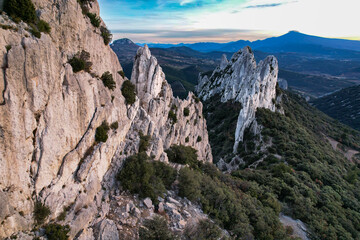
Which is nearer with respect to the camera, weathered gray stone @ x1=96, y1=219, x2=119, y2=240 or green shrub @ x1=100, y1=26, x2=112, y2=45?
weathered gray stone @ x1=96, y1=219, x2=119, y2=240

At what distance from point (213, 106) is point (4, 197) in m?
90.2

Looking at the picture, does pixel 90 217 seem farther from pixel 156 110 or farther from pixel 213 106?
pixel 213 106

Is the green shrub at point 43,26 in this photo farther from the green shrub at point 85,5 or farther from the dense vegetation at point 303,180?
the dense vegetation at point 303,180

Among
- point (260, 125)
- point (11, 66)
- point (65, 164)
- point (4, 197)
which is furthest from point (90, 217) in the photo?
point (260, 125)

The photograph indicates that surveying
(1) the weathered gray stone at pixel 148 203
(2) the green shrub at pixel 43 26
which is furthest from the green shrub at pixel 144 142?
(2) the green shrub at pixel 43 26

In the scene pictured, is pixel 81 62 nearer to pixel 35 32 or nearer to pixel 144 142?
pixel 35 32

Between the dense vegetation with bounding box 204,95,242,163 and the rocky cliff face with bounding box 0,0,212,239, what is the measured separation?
49.1 metres

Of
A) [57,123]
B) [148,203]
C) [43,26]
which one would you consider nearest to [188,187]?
[148,203]

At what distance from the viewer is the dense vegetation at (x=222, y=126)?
68875 mm

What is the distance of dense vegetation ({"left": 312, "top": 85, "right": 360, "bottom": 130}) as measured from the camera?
145837 mm

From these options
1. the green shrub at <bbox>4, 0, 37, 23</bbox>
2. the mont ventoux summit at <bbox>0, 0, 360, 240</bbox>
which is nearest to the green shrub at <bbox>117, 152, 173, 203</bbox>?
the mont ventoux summit at <bbox>0, 0, 360, 240</bbox>

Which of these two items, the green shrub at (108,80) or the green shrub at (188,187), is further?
the green shrub at (188,187)

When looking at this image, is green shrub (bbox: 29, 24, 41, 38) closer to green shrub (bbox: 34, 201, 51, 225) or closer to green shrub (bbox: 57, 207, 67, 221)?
green shrub (bbox: 34, 201, 51, 225)

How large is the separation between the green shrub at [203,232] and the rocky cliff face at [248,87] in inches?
1869
